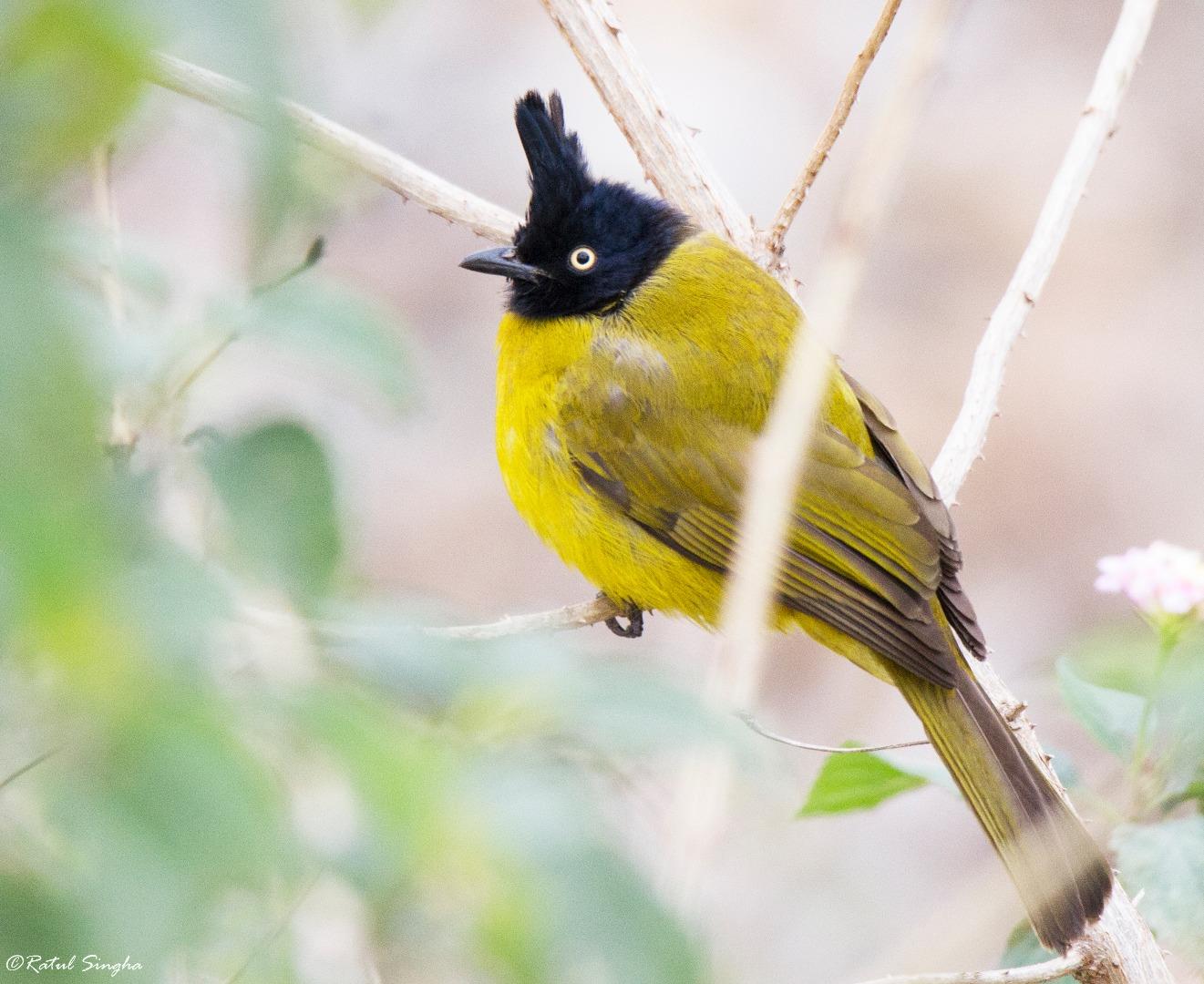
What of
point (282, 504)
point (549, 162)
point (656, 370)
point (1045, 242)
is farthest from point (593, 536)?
point (282, 504)

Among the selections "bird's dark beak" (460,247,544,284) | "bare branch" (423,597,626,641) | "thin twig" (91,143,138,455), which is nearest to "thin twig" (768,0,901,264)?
"bird's dark beak" (460,247,544,284)

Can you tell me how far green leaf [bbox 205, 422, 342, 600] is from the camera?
771 millimetres

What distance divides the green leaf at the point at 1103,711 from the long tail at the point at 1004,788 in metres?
0.19

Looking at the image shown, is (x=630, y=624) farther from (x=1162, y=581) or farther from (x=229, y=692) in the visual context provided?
(x=229, y=692)

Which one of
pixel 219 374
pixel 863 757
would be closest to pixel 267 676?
pixel 219 374

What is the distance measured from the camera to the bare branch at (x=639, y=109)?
2.85 meters

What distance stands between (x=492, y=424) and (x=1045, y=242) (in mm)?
3070

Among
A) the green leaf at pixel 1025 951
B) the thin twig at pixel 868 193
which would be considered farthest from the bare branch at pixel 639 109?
the thin twig at pixel 868 193

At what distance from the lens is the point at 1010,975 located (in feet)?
6.63

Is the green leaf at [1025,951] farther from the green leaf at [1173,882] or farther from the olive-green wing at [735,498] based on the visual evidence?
the olive-green wing at [735,498]

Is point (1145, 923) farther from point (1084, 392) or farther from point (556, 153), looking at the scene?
point (1084, 392)

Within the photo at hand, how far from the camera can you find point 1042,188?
22.2 ft

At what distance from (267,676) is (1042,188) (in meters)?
6.59

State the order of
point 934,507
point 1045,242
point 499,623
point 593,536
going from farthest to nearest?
1. point 593,536
2. point 934,507
3. point 1045,242
4. point 499,623
